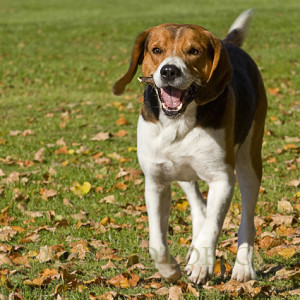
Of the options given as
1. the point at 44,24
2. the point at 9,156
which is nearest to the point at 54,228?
the point at 9,156

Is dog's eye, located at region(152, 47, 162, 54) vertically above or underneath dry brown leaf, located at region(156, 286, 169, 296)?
above

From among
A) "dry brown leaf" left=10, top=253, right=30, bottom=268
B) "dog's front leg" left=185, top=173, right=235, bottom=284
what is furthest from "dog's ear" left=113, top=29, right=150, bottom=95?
"dry brown leaf" left=10, top=253, right=30, bottom=268

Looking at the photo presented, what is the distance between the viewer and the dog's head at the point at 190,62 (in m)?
3.82

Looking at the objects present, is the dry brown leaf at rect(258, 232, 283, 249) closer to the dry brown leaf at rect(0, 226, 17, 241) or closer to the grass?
the grass

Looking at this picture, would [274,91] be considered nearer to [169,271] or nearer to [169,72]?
[169,271]

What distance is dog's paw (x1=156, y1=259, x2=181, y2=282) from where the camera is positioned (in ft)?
13.6

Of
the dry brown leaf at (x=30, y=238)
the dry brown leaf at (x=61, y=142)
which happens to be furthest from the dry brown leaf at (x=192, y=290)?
the dry brown leaf at (x=61, y=142)

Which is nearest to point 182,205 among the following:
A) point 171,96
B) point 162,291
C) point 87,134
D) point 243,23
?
point 243,23

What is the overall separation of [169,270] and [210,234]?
44cm

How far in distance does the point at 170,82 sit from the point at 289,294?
1645 millimetres

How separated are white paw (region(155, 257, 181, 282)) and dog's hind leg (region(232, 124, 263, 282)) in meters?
0.49

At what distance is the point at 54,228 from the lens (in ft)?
18.4

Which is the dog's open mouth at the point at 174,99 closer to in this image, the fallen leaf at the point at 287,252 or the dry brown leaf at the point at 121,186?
the fallen leaf at the point at 287,252

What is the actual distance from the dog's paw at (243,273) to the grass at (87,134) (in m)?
0.09
